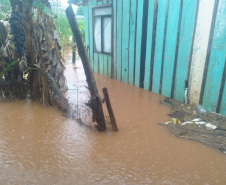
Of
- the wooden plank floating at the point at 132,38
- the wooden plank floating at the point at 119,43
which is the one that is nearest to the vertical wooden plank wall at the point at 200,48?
the wooden plank floating at the point at 132,38

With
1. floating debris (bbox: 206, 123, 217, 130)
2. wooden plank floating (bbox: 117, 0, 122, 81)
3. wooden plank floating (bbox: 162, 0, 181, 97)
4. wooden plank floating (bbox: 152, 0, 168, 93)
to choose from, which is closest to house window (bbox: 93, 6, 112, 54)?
wooden plank floating (bbox: 117, 0, 122, 81)

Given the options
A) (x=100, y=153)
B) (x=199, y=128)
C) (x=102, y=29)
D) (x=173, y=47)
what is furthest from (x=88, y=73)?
(x=102, y=29)

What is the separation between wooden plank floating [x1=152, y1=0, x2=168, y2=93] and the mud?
1283mm

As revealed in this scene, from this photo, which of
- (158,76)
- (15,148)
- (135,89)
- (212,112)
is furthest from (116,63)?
(15,148)

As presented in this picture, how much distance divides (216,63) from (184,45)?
3.19ft

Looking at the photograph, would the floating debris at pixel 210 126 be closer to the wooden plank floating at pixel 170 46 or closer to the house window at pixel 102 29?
the wooden plank floating at pixel 170 46

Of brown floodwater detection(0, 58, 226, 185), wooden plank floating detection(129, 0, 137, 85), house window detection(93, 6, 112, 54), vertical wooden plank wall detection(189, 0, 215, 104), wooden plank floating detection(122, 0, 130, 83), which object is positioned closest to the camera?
brown floodwater detection(0, 58, 226, 185)

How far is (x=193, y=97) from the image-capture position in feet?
15.0

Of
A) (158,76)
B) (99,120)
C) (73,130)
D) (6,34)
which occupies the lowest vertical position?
(73,130)

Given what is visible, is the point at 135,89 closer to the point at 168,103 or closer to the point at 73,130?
the point at 168,103

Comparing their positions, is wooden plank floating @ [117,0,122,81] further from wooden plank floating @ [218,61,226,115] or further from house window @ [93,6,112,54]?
wooden plank floating @ [218,61,226,115]

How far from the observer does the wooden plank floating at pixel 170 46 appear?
4.72 meters

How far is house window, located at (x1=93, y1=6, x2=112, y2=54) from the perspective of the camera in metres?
7.26

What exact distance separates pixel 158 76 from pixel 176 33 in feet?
4.37
